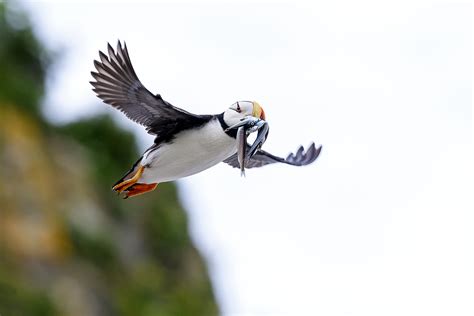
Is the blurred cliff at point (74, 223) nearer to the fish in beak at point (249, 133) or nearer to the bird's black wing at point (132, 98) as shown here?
the bird's black wing at point (132, 98)

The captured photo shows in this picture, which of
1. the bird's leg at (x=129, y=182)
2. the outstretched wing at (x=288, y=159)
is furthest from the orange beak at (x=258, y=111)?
the outstretched wing at (x=288, y=159)

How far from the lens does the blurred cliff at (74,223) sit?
1516cm

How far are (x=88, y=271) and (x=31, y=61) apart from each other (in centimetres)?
533

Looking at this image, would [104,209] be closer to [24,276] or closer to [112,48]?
[24,276]

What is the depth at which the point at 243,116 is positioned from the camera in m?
Result: 6.28

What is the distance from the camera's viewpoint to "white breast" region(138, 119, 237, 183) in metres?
6.46

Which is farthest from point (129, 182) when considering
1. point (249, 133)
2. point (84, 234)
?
point (84, 234)

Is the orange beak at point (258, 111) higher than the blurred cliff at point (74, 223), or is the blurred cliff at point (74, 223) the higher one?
the blurred cliff at point (74, 223)

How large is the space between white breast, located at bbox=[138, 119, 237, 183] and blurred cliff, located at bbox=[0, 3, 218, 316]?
7670 millimetres

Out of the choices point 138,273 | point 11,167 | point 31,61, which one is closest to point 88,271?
point 138,273

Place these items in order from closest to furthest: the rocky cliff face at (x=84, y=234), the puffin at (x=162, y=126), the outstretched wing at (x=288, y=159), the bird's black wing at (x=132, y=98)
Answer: the puffin at (x=162, y=126)
the bird's black wing at (x=132, y=98)
the outstretched wing at (x=288, y=159)
the rocky cliff face at (x=84, y=234)

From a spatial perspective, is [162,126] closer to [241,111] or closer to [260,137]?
[241,111]

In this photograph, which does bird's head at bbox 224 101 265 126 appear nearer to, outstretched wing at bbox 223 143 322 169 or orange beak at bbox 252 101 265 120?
orange beak at bbox 252 101 265 120

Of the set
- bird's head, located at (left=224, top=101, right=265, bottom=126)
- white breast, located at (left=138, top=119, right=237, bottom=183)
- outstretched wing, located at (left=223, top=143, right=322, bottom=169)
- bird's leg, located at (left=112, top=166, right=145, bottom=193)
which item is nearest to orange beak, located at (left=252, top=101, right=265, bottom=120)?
bird's head, located at (left=224, top=101, right=265, bottom=126)
